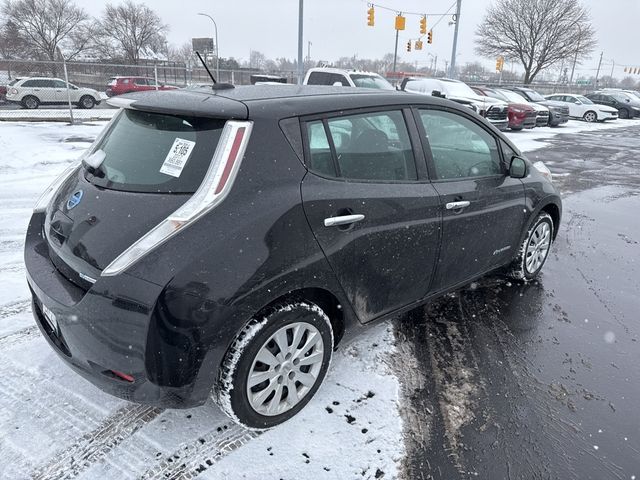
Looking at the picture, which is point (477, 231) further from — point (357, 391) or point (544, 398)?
point (357, 391)

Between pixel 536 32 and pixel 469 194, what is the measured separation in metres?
42.9

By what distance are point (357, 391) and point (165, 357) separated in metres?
1.27

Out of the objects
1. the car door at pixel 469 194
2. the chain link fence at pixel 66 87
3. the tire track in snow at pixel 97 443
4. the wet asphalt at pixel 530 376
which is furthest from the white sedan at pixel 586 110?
the tire track in snow at pixel 97 443

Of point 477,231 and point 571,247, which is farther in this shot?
point 571,247

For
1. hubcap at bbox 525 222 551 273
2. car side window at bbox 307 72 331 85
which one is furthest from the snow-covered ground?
car side window at bbox 307 72 331 85

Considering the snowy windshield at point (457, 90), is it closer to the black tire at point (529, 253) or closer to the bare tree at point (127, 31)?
the black tire at point (529, 253)

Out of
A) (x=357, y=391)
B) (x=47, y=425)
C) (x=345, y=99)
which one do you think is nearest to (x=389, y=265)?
(x=357, y=391)

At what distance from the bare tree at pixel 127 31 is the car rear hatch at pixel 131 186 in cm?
5010

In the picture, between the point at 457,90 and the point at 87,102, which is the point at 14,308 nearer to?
the point at 457,90

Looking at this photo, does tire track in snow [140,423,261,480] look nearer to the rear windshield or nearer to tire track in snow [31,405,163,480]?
tire track in snow [31,405,163,480]

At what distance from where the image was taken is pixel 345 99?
2.73 m

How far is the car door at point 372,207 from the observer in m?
2.45

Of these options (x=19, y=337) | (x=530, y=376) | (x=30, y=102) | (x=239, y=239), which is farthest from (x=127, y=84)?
(x=530, y=376)

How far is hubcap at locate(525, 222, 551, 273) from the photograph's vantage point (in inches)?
170
